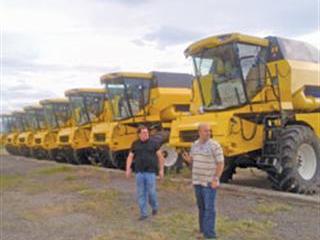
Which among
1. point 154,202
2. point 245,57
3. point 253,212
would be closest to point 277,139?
point 245,57

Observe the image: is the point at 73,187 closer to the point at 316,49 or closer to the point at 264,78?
the point at 264,78

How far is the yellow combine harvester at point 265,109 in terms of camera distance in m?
12.4

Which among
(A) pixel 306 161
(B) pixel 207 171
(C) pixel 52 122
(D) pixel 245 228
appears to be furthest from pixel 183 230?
(C) pixel 52 122

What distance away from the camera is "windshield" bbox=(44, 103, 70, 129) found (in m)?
28.0

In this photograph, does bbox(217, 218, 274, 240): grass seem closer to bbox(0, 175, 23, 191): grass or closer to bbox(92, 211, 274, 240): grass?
bbox(92, 211, 274, 240): grass

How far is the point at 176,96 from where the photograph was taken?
19.5 metres

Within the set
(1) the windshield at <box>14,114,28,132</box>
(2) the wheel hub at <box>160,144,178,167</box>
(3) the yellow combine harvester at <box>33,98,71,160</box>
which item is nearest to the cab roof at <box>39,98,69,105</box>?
(3) the yellow combine harvester at <box>33,98,71,160</box>

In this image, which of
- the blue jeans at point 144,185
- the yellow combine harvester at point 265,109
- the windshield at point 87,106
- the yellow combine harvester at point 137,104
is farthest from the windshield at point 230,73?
the windshield at point 87,106

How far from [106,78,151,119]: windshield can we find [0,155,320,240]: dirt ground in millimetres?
5324

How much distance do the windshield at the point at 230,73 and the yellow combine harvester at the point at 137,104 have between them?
5.05 meters

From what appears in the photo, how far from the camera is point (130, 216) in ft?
32.7

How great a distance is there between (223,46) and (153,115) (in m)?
6.58

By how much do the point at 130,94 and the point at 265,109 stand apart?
7.73 m

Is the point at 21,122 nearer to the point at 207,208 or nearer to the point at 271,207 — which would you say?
the point at 271,207
